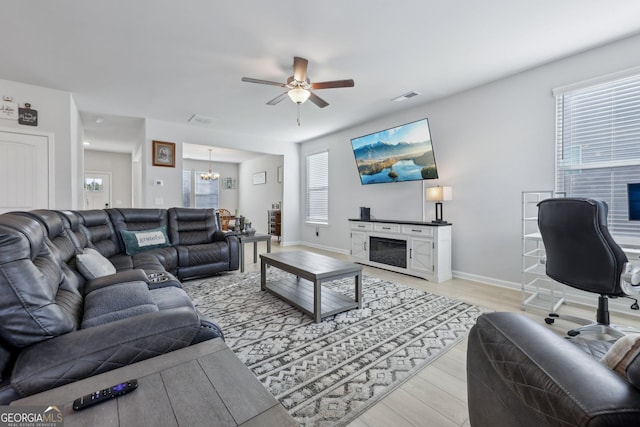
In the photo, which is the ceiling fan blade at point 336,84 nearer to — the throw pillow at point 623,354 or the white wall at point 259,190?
the throw pillow at point 623,354

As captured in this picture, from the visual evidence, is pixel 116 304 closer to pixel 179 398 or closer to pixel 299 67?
pixel 179 398

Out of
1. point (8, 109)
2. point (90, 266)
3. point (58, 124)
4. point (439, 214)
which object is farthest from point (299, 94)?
point (8, 109)

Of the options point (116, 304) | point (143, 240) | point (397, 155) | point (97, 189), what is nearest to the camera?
point (116, 304)

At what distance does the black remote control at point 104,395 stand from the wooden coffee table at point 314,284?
66.0 inches

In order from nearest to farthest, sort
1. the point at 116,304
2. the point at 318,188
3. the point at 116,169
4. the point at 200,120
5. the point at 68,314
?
the point at 68,314 → the point at 116,304 → the point at 200,120 → the point at 318,188 → the point at 116,169

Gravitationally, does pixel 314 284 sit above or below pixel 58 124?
below

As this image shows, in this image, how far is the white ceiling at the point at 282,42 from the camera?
2252 mm

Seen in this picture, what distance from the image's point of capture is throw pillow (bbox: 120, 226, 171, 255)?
3.46 m

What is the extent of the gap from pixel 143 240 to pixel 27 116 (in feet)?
7.69

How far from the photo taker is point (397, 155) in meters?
4.43

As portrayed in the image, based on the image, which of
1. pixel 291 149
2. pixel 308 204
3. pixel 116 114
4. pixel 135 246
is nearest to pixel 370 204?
pixel 308 204

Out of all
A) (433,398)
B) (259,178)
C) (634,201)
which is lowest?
(433,398)

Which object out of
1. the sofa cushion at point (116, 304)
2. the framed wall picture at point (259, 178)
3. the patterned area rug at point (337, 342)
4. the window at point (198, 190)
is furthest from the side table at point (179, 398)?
the window at point (198, 190)

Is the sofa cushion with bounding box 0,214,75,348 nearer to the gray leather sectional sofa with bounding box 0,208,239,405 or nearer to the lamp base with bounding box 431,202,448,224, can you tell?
the gray leather sectional sofa with bounding box 0,208,239,405
